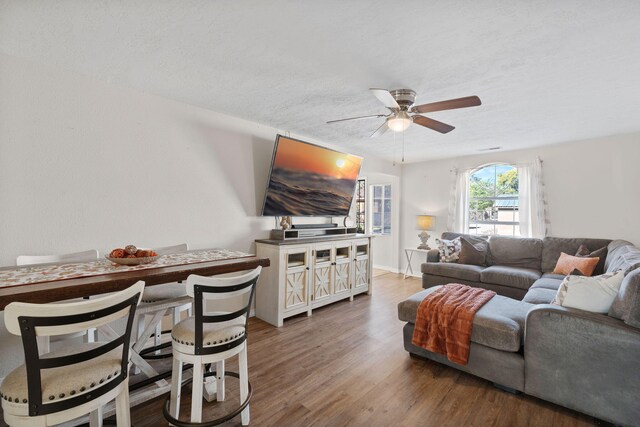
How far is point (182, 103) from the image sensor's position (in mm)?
2953

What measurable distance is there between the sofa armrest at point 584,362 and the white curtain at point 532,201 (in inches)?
127

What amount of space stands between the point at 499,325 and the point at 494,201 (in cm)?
374

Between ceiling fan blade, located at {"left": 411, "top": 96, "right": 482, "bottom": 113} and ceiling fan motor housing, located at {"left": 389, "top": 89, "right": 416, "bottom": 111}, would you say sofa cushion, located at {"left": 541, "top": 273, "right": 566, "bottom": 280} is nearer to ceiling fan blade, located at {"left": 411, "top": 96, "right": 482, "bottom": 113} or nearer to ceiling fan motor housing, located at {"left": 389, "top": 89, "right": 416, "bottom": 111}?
ceiling fan blade, located at {"left": 411, "top": 96, "right": 482, "bottom": 113}

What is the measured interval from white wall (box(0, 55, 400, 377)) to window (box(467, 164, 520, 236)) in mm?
4182

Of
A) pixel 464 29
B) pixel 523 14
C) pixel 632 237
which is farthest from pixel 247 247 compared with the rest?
pixel 632 237

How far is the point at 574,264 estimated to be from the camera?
3.67 m

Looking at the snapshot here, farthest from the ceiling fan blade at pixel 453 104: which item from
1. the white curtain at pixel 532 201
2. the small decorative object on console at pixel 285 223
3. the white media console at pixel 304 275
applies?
the white curtain at pixel 532 201

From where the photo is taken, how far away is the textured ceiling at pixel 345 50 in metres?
1.55

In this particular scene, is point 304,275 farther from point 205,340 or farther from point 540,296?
point 540,296

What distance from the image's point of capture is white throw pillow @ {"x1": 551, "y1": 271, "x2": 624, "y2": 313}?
6.32 ft

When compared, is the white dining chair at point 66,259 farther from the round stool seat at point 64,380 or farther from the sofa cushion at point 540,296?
the sofa cushion at point 540,296

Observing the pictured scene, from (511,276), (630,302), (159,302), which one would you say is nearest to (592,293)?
(630,302)

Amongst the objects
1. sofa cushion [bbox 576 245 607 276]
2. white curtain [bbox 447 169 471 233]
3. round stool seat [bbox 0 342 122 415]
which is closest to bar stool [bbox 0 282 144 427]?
round stool seat [bbox 0 342 122 415]

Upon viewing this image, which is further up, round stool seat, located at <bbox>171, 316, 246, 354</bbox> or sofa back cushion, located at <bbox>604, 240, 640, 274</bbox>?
sofa back cushion, located at <bbox>604, 240, 640, 274</bbox>
